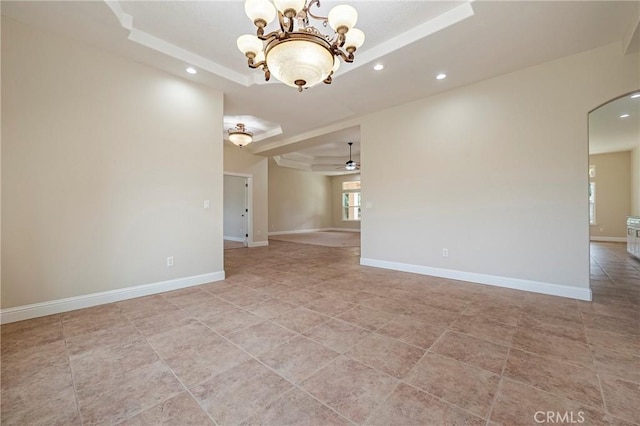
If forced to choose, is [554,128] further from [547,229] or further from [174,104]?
[174,104]

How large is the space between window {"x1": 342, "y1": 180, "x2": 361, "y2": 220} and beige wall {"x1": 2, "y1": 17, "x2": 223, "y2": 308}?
985 centimetres

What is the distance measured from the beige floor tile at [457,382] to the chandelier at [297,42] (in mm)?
2453

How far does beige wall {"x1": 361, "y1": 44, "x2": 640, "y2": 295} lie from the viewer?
122 inches

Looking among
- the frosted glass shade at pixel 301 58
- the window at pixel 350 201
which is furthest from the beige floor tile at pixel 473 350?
the window at pixel 350 201

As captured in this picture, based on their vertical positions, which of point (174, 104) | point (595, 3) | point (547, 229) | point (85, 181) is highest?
point (595, 3)

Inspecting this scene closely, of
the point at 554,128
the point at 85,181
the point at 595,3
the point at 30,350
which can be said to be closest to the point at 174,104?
the point at 85,181

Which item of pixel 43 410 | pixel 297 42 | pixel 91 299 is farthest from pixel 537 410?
pixel 91 299

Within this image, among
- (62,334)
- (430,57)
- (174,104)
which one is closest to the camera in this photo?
(62,334)

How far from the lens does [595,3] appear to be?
2320 millimetres

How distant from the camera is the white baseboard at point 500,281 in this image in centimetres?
313

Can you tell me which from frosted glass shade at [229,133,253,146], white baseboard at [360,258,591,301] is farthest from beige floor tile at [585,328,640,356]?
frosted glass shade at [229,133,253,146]

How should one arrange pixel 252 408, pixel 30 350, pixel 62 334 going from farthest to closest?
1. pixel 62 334
2. pixel 30 350
3. pixel 252 408

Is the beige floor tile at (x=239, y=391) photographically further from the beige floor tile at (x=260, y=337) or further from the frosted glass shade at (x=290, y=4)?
the frosted glass shade at (x=290, y=4)

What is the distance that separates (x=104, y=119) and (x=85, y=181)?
0.78 m
